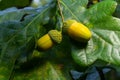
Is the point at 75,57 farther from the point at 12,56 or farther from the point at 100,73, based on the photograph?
the point at 100,73

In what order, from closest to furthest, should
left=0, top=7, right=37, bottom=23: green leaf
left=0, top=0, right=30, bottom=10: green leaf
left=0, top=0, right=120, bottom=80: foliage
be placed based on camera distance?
left=0, top=0, right=120, bottom=80: foliage < left=0, top=7, right=37, bottom=23: green leaf < left=0, top=0, right=30, bottom=10: green leaf

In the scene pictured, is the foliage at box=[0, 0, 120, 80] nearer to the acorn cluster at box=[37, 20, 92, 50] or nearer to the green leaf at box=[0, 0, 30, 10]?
the acorn cluster at box=[37, 20, 92, 50]

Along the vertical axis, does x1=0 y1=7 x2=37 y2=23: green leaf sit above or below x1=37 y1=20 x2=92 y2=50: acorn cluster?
below

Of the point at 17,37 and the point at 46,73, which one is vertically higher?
the point at 17,37

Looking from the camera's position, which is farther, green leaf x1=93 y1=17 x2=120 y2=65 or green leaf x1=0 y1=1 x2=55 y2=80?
green leaf x1=0 y1=1 x2=55 y2=80

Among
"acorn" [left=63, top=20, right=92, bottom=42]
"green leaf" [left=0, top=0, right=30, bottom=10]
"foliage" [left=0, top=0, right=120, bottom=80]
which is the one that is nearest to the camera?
"acorn" [left=63, top=20, right=92, bottom=42]

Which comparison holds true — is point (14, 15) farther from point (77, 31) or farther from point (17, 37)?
point (77, 31)

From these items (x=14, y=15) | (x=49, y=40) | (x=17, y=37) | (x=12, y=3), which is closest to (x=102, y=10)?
(x=49, y=40)

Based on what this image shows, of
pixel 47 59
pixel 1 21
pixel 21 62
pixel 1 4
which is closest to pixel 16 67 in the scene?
pixel 21 62

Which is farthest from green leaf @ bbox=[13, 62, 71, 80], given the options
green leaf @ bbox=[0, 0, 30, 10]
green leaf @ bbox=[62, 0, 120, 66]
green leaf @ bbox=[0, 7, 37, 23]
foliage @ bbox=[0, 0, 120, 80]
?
green leaf @ bbox=[0, 0, 30, 10]
